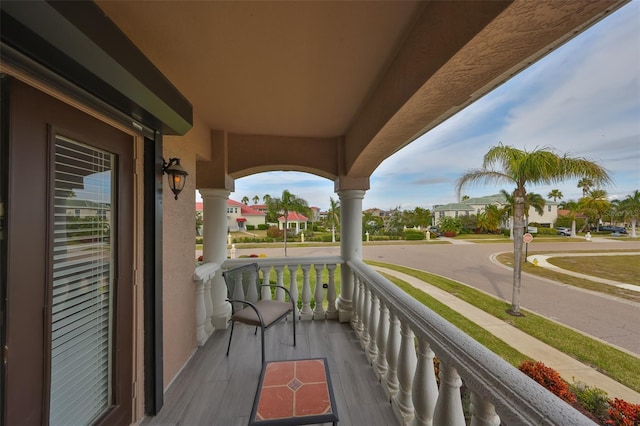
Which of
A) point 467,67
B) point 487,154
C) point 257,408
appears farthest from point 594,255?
point 257,408

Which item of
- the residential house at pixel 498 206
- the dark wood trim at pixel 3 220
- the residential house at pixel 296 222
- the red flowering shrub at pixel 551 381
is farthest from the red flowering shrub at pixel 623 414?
the residential house at pixel 296 222

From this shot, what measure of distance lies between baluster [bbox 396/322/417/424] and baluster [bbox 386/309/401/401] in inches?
7.5

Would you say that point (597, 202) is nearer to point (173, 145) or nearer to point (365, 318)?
point (365, 318)

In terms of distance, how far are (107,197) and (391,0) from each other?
6.40 feet

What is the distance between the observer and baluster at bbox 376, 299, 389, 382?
193 cm

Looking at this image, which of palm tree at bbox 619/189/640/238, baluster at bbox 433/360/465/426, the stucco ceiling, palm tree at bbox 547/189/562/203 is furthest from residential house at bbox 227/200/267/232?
palm tree at bbox 619/189/640/238

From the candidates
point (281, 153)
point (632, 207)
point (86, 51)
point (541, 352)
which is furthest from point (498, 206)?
point (86, 51)

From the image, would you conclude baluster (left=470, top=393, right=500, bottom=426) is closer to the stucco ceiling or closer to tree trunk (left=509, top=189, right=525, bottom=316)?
the stucco ceiling

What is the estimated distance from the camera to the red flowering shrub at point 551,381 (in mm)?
1329

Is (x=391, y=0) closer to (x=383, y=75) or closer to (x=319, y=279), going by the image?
(x=383, y=75)

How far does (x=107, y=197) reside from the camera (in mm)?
1471

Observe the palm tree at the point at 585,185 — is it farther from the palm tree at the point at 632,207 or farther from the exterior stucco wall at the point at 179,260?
the exterior stucco wall at the point at 179,260

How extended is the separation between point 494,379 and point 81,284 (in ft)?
6.53

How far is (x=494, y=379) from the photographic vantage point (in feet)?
2.52
